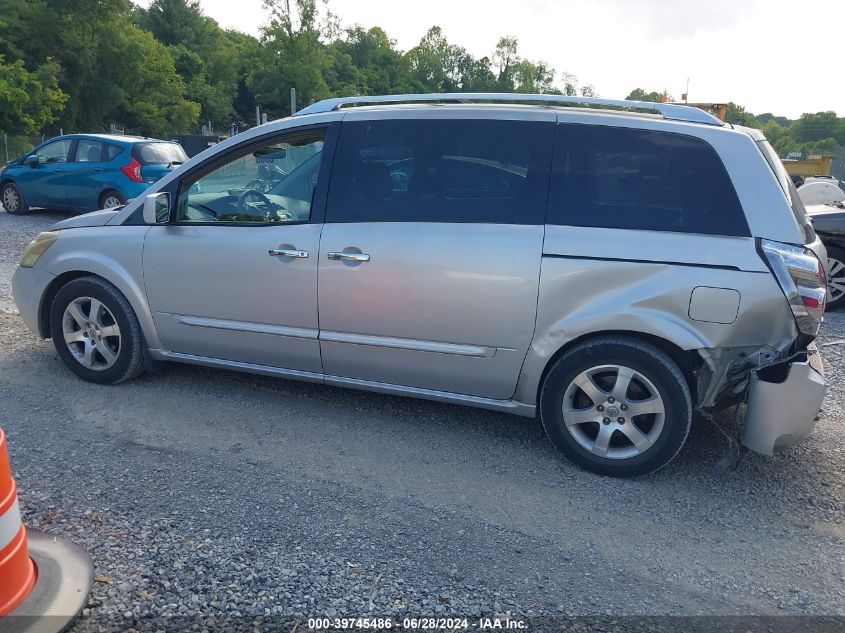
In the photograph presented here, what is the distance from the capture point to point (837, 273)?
26.3ft

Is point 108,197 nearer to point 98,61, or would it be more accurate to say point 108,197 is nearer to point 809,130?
point 98,61

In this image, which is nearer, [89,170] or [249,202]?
[249,202]

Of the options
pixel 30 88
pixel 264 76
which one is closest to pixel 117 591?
pixel 30 88

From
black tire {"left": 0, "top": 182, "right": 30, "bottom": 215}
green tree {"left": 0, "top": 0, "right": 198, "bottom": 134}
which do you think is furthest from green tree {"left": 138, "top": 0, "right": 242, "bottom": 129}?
black tire {"left": 0, "top": 182, "right": 30, "bottom": 215}

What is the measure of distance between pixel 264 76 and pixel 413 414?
2091 inches

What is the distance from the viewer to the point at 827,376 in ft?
18.4

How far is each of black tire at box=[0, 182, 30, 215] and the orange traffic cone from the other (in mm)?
13022

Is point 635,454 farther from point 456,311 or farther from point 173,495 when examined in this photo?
point 173,495

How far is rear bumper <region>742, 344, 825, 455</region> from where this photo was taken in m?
3.47

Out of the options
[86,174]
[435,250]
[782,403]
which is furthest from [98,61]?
[782,403]

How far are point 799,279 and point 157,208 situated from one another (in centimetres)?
383

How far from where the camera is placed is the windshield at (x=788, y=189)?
3713 millimetres

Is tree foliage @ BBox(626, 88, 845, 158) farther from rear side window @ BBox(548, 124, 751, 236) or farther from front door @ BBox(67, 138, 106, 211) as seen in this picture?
rear side window @ BBox(548, 124, 751, 236)

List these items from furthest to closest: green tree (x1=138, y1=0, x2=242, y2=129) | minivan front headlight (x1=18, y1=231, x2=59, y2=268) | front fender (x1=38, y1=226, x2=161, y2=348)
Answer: green tree (x1=138, y1=0, x2=242, y2=129)
minivan front headlight (x1=18, y1=231, x2=59, y2=268)
front fender (x1=38, y1=226, x2=161, y2=348)
